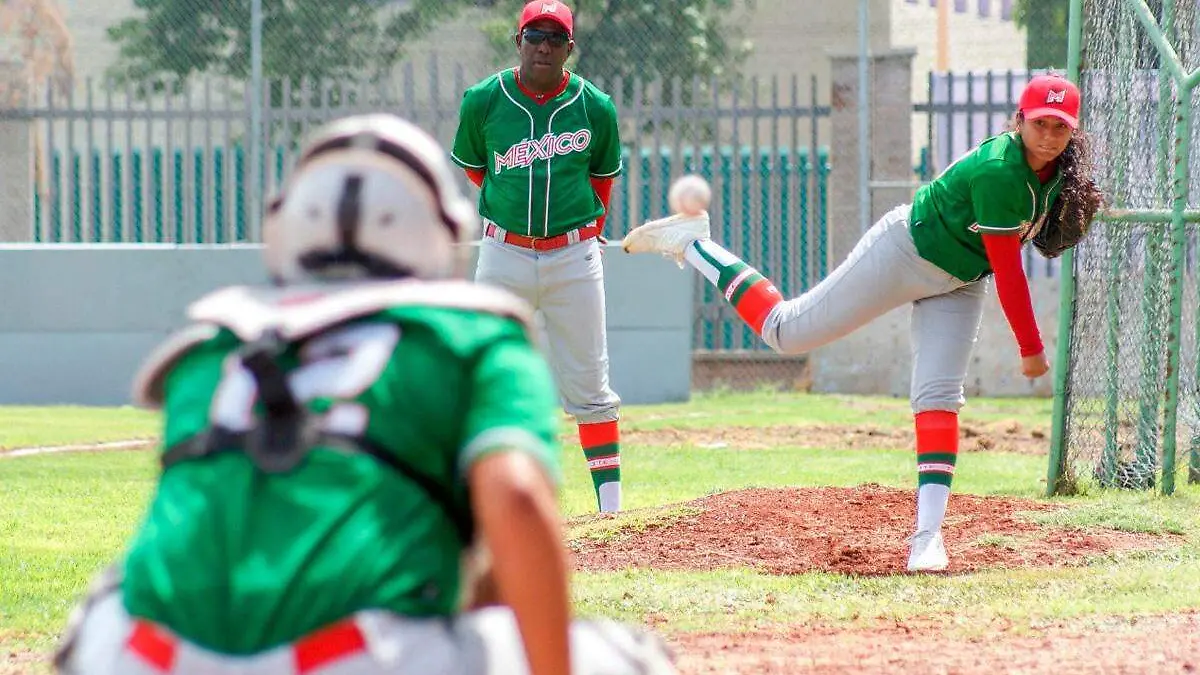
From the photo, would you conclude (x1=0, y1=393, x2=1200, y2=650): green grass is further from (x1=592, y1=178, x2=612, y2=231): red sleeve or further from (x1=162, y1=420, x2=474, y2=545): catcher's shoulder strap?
(x1=162, y1=420, x2=474, y2=545): catcher's shoulder strap

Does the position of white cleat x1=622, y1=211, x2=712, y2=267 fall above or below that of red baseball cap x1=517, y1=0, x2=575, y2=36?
below

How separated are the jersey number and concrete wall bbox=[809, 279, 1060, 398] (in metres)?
13.9

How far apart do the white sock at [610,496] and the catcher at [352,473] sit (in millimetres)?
5277

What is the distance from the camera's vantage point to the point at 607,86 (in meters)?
19.0

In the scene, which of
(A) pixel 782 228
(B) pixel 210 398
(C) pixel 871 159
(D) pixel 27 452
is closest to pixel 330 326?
(B) pixel 210 398

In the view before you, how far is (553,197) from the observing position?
749cm

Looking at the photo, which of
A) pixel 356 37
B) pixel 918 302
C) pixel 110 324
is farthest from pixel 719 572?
pixel 356 37

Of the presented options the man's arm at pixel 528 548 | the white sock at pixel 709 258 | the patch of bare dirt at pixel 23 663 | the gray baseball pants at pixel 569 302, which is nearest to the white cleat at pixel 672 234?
the white sock at pixel 709 258

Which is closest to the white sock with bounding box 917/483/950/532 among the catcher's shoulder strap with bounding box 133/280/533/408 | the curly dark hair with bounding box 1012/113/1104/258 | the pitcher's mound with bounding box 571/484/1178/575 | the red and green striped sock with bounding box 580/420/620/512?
→ the pitcher's mound with bounding box 571/484/1178/575

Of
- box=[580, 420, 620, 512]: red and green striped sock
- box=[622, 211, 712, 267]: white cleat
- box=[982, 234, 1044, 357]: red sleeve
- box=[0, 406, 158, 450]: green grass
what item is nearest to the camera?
box=[982, 234, 1044, 357]: red sleeve

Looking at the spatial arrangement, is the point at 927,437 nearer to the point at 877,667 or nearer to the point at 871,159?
the point at 877,667

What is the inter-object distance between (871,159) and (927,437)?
9.81 metres

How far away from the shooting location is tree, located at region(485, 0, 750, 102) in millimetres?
19516

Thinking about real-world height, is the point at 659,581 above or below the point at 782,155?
below
